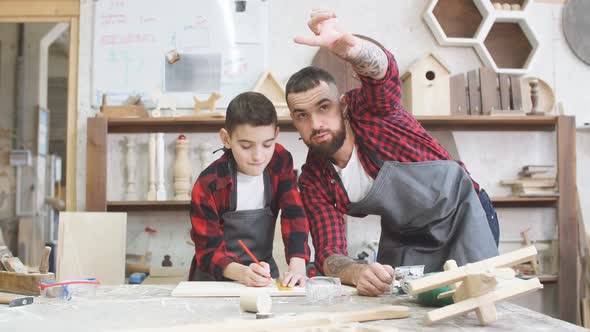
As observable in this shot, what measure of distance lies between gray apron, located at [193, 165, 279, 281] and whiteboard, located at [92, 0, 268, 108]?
66.6 inches

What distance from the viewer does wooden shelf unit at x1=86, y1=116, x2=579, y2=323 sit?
3.09 meters

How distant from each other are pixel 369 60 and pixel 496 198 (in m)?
1.97

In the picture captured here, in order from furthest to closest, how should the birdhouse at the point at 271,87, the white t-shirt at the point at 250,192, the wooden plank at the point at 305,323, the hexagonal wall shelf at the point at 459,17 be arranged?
the hexagonal wall shelf at the point at 459,17
the birdhouse at the point at 271,87
the white t-shirt at the point at 250,192
the wooden plank at the point at 305,323

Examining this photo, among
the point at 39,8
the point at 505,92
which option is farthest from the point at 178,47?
the point at 505,92

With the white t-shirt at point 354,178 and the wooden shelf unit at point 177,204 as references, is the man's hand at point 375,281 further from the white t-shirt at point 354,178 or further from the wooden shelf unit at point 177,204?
the wooden shelf unit at point 177,204

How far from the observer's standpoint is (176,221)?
335 centimetres

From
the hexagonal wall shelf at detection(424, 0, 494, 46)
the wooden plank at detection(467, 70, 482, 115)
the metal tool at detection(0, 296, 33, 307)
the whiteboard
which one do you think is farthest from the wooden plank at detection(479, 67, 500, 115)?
the metal tool at detection(0, 296, 33, 307)

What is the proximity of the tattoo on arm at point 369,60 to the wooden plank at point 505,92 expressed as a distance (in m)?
1.95

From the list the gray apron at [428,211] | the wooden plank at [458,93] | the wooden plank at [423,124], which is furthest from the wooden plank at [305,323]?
the wooden plank at [458,93]

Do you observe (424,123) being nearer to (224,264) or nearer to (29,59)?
(224,264)

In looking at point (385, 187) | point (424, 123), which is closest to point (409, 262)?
point (385, 187)

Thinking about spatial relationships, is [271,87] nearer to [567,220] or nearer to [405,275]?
[567,220]

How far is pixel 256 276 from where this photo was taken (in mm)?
1458

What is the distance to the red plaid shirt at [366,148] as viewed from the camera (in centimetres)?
169
